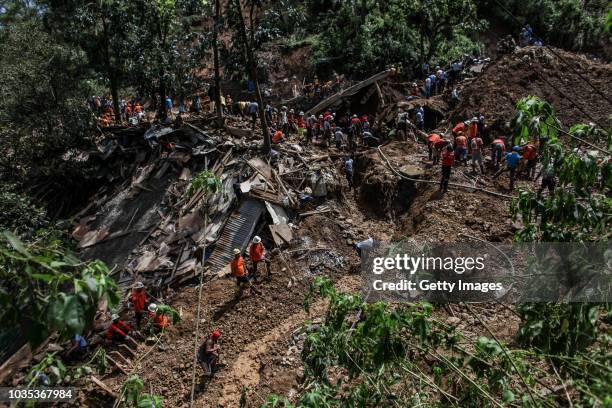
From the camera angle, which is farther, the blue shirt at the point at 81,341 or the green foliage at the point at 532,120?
the blue shirt at the point at 81,341

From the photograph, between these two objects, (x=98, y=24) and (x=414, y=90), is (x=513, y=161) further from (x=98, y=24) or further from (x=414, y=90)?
(x=98, y=24)

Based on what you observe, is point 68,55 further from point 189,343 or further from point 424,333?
point 424,333

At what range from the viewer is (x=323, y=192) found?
1443 cm

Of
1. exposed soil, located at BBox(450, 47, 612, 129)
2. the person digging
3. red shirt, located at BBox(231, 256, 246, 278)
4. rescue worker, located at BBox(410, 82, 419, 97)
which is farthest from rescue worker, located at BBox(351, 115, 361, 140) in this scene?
the person digging

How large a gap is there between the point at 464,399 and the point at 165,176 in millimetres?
14001

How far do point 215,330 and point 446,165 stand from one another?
7.35m

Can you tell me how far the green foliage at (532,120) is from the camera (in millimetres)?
4043

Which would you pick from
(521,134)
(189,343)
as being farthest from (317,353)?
(189,343)

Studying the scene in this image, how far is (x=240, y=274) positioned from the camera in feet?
38.5

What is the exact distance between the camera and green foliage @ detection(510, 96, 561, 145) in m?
4.04

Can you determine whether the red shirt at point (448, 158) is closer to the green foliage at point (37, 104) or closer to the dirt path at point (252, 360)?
the dirt path at point (252, 360)

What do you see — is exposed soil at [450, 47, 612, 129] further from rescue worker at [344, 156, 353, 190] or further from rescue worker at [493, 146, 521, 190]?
rescue worker at [344, 156, 353, 190]

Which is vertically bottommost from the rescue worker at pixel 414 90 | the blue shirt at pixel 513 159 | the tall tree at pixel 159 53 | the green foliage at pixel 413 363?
the blue shirt at pixel 513 159

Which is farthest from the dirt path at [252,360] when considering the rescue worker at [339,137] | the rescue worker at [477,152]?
the rescue worker at [339,137]
